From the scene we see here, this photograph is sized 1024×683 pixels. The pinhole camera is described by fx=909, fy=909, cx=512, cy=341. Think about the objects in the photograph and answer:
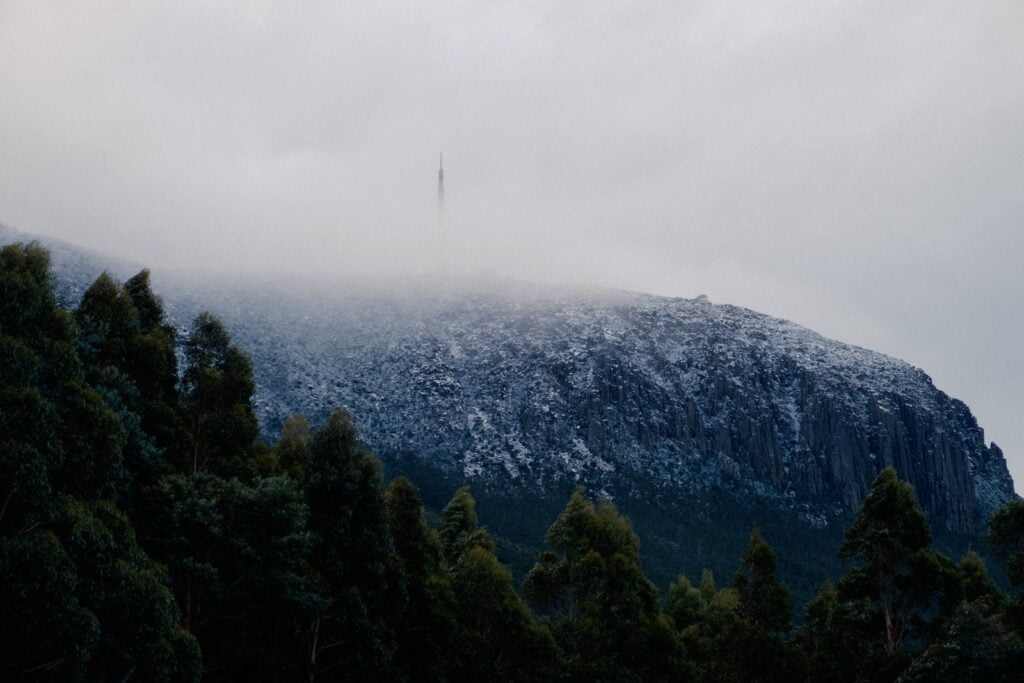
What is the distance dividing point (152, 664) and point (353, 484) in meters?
12.7

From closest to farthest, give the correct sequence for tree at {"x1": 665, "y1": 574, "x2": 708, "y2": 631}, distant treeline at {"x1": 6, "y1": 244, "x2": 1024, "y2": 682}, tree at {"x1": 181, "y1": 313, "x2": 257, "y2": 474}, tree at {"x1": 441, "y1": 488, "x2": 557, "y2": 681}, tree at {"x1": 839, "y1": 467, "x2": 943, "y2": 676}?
distant treeline at {"x1": 6, "y1": 244, "x2": 1024, "y2": 682} < tree at {"x1": 181, "y1": 313, "x2": 257, "y2": 474} < tree at {"x1": 839, "y1": 467, "x2": 943, "y2": 676} < tree at {"x1": 441, "y1": 488, "x2": 557, "y2": 681} < tree at {"x1": 665, "y1": 574, "x2": 708, "y2": 631}

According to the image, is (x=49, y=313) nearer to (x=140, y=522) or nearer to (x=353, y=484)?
(x=140, y=522)

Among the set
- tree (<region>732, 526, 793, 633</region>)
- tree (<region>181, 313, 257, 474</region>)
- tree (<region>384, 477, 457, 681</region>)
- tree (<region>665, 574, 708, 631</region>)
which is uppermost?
tree (<region>181, 313, 257, 474</region>)

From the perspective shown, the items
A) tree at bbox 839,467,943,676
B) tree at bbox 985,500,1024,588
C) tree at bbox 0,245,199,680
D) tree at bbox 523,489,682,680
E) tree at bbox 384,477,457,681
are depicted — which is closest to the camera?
tree at bbox 0,245,199,680

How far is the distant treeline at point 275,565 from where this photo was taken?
2462cm

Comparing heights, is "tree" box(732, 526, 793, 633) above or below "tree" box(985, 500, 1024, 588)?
below

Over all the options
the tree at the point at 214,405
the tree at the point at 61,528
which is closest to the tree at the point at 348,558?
the tree at the point at 214,405

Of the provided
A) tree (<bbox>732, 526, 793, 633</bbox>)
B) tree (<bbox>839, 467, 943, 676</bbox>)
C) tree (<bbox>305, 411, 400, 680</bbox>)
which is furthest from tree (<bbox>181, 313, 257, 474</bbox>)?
tree (<bbox>732, 526, 793, 633</bbox>)

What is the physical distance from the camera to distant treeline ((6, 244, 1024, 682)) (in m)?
24.6

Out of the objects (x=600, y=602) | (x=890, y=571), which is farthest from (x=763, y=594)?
(x=890, y=571)

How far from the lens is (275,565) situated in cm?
3391

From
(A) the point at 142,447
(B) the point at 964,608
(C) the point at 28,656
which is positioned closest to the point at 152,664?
(C) the point at 28,656

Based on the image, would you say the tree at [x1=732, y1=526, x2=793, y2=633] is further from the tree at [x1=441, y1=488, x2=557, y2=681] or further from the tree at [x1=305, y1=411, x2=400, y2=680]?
the tree at [x1=305, y1=411, x2=400, y2=680]

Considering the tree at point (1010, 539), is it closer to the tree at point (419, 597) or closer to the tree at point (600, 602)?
the tree at point (600, 602)
